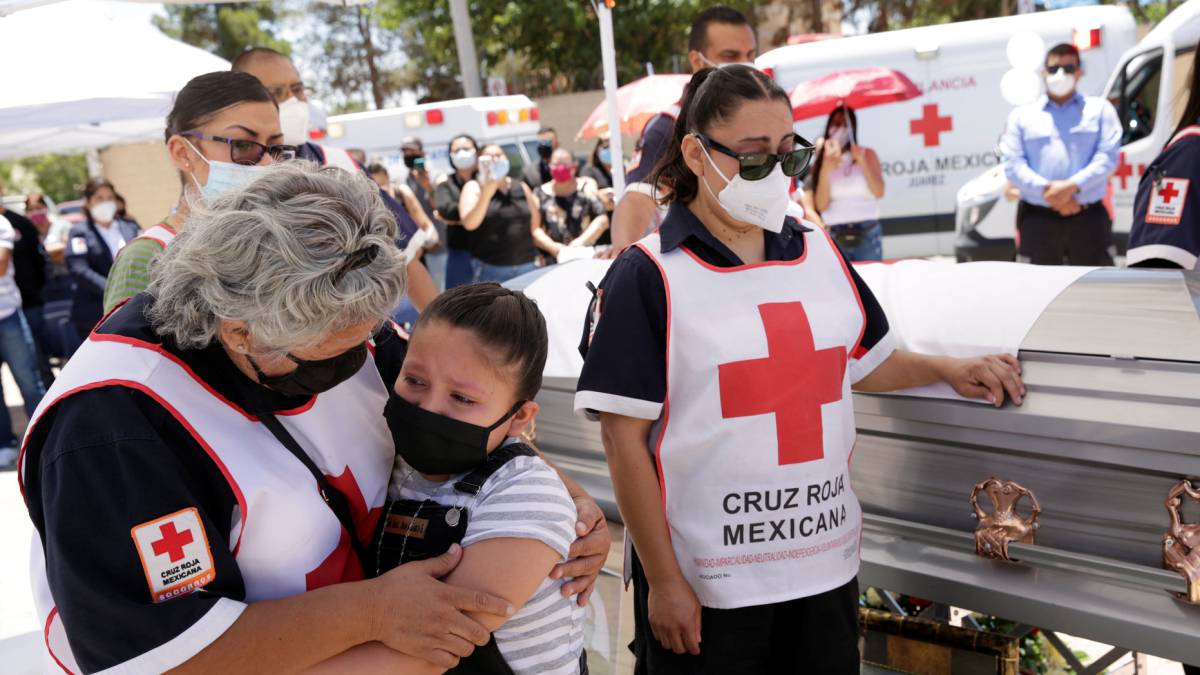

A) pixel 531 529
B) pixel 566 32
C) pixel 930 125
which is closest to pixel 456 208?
pixel 531 529

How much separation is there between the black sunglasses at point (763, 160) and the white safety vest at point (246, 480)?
0.94 m

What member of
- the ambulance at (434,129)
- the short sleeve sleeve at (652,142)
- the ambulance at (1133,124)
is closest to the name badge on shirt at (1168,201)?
the short sleeve sleeve at (652,142)

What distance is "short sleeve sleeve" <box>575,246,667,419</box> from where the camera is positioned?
1.87 meters

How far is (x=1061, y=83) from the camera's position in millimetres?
5562

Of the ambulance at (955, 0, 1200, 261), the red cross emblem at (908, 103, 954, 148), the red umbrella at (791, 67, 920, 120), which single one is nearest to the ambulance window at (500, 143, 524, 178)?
the red umbrella at (791, 67, 920, 120)

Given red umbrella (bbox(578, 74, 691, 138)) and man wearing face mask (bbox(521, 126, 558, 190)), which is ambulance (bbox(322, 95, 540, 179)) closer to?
man wearing face mask (bbox(521, 126, 558, 190))

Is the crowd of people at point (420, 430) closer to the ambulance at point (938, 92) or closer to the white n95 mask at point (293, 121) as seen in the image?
the white n95 mask at point (293, 121)

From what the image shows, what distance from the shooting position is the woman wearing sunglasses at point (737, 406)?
73.4 inches

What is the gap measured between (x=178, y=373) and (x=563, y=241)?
21.8 ft

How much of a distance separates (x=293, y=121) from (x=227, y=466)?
7.20 ft

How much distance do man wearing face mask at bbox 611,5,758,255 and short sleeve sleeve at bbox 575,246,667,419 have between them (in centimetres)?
94

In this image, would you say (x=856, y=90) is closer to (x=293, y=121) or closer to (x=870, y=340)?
(x=293, y=121)

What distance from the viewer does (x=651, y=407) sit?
1879mm

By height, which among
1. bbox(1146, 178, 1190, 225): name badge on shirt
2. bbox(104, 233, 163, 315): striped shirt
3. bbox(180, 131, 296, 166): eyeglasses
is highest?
bbox(180, 131, 296, 166): eyeglasses
